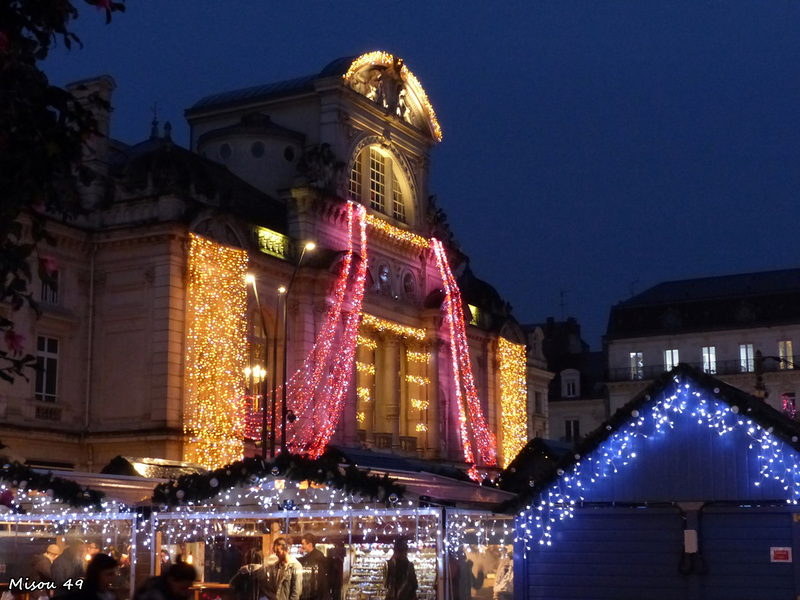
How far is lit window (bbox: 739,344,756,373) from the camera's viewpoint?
245 ft

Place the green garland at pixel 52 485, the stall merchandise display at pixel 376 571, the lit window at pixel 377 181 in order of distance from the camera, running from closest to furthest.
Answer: the stall merchandise display at pixel 376 571 < the green garland at pixel 52 485 < the lit window at pixel 377 181

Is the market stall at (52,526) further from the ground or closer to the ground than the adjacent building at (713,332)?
closer to the ground

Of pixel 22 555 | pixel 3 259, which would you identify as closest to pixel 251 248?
pixel 22 555

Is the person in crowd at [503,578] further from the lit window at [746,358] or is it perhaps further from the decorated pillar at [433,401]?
the lit window at [746,358]

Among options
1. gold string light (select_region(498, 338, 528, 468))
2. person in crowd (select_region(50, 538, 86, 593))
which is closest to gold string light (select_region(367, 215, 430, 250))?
gold string light (select_region(498, 338, 528, 468))

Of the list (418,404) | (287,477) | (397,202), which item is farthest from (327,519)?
(397,202)

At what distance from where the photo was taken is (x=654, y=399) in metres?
20.4


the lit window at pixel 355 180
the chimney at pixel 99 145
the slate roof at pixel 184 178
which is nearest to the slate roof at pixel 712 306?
the lit window at pixel 355 180

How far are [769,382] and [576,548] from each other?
56.3 meters

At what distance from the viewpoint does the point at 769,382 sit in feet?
243

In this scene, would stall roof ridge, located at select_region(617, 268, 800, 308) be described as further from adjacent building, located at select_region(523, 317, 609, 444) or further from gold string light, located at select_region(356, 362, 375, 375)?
gold string light, located at select_region(356, 362, 375, 375)

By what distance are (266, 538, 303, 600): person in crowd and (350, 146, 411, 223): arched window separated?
2788 cm

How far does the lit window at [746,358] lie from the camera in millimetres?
74562

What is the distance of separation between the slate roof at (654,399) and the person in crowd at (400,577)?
1724 millimetres
